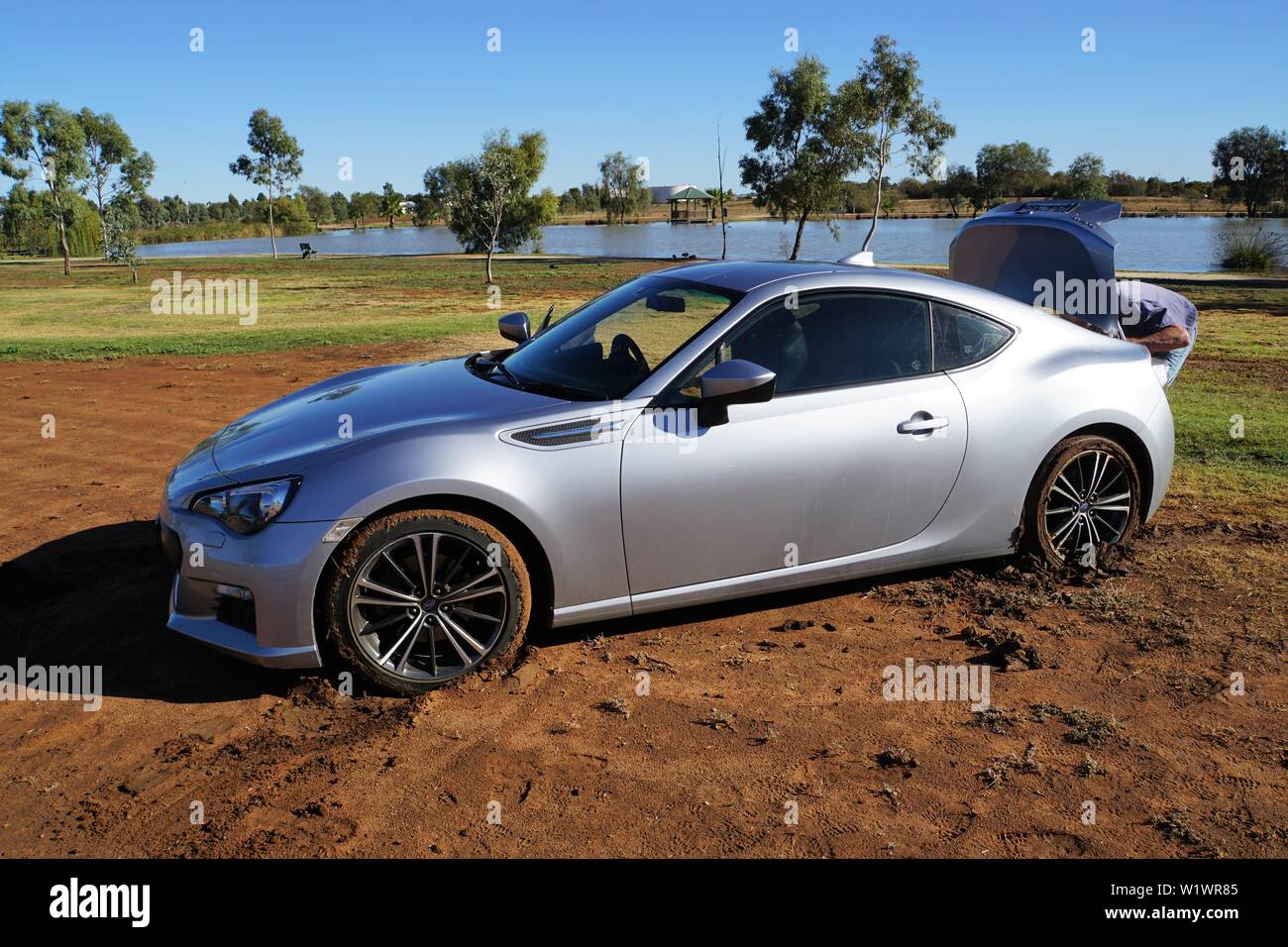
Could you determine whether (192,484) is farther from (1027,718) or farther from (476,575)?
(1027,718)

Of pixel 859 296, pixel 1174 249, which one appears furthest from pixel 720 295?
pixel 1174 249

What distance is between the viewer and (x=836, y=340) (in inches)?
193

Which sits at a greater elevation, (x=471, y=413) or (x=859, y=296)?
(x=859, y=296)

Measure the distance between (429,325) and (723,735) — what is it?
1663 cm

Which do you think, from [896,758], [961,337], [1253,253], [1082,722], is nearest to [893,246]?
[1253,253]

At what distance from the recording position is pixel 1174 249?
49.2 metres

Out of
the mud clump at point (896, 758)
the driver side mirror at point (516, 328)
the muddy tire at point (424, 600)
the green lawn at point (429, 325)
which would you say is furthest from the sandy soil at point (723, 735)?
the green lawn at point (429, 325)

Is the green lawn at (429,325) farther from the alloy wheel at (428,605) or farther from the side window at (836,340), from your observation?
the alloy wheel at (428,605)

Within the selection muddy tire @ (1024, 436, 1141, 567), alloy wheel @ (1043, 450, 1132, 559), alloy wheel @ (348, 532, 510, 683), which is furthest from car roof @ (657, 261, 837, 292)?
alloy wheel @ (348, 532, 510, 683)

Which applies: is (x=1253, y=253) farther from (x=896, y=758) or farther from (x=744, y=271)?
(x=896, y=758)

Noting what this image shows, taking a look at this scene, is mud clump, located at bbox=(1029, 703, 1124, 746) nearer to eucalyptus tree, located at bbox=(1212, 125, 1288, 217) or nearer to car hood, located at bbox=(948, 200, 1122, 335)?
car hood, located at bbox=(948, 200, 1122, 335)
